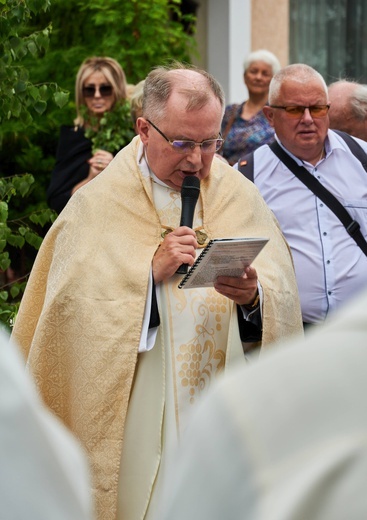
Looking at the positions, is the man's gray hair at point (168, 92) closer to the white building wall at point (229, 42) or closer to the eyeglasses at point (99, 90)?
the eyeglasses at point (99, 90)

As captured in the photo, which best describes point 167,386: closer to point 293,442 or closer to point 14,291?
point 14,291

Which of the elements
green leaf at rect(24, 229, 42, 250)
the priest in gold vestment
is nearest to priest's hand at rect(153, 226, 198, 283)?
the priest in gold vestment

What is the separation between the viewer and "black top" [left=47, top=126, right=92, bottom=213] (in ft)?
25.8

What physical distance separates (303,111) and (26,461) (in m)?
4.59

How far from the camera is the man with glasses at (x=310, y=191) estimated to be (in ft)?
19.1

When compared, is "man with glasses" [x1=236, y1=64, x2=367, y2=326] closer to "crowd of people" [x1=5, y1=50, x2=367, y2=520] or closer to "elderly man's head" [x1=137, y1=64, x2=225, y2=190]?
"crowd of people" [x1=5, y1=50, x2=367, y2=520]

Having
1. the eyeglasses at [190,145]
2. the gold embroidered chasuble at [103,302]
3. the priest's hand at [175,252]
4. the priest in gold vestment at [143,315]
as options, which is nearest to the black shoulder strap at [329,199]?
the gold embroidered chasuble at [103,302]

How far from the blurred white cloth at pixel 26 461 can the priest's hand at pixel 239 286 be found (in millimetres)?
2721

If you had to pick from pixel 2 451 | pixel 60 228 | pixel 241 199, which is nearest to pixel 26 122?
pixel 60 228

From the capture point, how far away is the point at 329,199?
19.6ft

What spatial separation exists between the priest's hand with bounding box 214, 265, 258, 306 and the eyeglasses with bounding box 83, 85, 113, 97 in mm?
3360

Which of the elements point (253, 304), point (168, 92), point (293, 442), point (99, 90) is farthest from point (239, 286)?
point (99, 90)

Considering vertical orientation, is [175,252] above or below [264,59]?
above

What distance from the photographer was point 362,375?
172 centimetres
